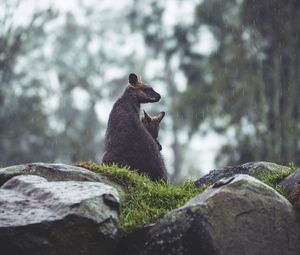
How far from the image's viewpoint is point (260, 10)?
23062mm

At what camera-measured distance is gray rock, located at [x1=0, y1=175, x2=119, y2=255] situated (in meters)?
5.48

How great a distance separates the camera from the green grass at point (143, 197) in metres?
6.64

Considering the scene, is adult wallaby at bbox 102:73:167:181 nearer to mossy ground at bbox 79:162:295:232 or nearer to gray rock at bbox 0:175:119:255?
mossy ground at bbox 79:162:295:232

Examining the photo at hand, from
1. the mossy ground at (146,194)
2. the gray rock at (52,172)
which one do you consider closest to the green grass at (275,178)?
the mossy ground at (146,194)

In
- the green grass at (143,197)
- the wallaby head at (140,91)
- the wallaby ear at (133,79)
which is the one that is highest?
the wallaby ear at (133,79)

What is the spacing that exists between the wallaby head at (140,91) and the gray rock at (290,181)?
131 inches

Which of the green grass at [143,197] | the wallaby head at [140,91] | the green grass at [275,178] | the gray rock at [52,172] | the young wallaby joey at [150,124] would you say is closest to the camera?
the green grass at [143,197]

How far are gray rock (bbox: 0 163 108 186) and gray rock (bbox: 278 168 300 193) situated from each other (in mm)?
2139

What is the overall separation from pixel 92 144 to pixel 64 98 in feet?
11.0

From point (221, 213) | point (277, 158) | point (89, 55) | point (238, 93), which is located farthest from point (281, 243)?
point (89, 55)

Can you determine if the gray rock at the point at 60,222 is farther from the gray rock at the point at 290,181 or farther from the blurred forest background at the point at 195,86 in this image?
the blurred forest background at the point at 195,86

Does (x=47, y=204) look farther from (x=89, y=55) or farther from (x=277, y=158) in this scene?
(x=89, y=55)

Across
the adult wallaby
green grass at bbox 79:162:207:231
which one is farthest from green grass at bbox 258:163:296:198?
the adult wallaby

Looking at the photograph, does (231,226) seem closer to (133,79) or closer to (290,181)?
(290,181)
